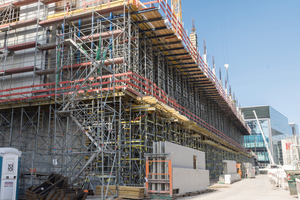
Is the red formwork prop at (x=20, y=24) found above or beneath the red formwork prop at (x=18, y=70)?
above

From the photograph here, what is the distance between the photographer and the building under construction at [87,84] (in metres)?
16.9

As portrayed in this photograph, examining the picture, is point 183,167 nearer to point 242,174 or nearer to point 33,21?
point 33,21

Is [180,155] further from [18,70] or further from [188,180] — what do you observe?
[18,70]

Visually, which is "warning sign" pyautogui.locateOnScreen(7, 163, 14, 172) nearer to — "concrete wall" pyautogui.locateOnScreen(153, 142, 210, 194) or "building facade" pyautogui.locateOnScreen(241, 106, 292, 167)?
"concrete wall" pyautogui.locateOnScreen(153, 142, 210, 194)

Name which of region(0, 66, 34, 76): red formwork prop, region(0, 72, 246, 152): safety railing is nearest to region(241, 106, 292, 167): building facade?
region(0, 72, 246, 152): safety railing

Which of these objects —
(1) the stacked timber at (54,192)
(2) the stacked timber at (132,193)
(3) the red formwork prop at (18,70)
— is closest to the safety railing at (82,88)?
(3) the red formwork prop at (18,70)

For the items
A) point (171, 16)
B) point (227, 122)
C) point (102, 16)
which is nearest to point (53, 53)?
point (102, 16)

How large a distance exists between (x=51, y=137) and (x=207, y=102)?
25.2 metres

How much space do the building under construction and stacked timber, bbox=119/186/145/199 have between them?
6.59ft

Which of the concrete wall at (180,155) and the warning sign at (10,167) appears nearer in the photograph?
the warning sign at (10,167)

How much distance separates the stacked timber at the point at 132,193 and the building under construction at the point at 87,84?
2007mm

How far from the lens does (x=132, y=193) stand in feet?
45.3

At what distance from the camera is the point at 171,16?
21.6 metres

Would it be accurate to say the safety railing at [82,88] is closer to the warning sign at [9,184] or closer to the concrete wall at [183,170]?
the concrete wall at [183,170]
